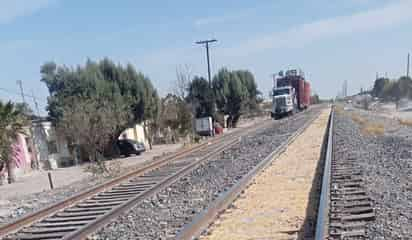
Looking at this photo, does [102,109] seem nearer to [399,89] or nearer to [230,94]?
[230,94]

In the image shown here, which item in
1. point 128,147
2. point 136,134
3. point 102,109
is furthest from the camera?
point 136,134

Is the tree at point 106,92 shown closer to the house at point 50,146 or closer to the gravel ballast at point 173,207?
the house at point 50,146

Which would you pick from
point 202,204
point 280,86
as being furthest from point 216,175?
point 280,86

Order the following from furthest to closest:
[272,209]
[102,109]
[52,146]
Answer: [52,146] → [102,109] → [272,209]

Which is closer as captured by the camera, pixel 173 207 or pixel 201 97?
pixel 173 207

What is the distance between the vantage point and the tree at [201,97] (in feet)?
181

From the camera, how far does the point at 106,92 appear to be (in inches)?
1503

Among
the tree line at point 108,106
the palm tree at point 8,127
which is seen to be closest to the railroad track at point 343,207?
the tree line at point 108,106

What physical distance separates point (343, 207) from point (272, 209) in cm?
134

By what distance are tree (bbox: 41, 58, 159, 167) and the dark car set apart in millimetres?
552

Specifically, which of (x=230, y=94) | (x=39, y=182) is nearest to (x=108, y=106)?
(x=39, y=182)

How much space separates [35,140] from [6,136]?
15.6m

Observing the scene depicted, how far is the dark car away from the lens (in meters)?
36.4

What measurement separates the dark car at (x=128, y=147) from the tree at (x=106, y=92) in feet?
1.81
